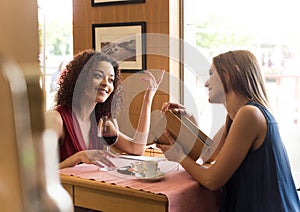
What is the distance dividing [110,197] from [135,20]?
6.99ft

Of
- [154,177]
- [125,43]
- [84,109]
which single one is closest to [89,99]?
[84,109]

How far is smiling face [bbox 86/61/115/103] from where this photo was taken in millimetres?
2369

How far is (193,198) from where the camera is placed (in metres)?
1.78

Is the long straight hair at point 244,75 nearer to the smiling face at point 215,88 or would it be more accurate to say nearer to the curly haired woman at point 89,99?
the smiling face at point 215,88

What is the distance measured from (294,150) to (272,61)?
66 centimetres

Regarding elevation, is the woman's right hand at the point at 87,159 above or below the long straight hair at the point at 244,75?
below

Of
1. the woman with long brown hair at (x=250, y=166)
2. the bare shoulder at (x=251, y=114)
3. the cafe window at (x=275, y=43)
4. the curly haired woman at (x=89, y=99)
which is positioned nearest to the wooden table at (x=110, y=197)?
the woman with long brown hair at (x=250, y=166)

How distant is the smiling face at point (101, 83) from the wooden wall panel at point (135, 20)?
1142 mm

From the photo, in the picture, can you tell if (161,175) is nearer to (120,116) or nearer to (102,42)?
(120,116)

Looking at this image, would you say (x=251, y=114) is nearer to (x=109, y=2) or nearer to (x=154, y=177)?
(x=154, y=177)

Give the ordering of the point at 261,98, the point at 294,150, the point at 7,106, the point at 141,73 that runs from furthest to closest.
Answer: the point at 141,73 < the point at 294,150 < the point at 261,98 < the point at 7,106

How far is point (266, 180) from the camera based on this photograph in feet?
6.16

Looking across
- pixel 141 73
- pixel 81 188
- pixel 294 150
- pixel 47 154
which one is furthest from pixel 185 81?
pixel 47 154

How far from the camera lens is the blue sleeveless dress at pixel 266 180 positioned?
6.12 feet
